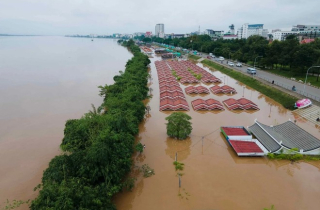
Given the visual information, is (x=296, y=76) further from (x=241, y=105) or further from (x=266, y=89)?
(x=241, y=105)

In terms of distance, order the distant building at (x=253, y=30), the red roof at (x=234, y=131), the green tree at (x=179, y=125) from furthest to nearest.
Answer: the distant building at (x=253, y=30) < the red roof at (x=234, y=131) < the green tree at (x=179, y=125)

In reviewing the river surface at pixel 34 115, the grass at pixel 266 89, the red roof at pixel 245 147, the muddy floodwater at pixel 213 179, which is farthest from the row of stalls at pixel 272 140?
the river surface at pixel 34 115

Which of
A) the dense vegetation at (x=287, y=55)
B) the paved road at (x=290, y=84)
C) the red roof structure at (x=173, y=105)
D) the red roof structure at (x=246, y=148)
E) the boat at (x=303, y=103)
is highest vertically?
the dense vegetation at (x=287, y=55)

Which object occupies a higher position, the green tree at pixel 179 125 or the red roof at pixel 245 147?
the green tree at pixel 179 125

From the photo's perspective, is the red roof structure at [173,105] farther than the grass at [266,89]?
No

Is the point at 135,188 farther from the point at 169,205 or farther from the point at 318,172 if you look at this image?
the point at 318,172

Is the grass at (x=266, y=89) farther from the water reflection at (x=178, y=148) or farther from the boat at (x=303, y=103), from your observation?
the water reflection at (x=178, y=148)

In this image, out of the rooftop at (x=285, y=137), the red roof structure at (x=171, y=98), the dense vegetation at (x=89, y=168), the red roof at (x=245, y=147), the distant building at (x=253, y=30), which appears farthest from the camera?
the distant building at (x=253, y=30)
